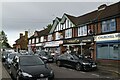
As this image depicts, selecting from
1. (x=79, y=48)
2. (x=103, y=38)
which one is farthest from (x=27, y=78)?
(x=79, y=48)

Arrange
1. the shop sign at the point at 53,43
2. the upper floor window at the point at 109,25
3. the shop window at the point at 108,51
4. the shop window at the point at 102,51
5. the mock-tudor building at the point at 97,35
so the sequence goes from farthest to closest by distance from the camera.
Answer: the shop sign at the point at 53,43 < the shop window at the point at 102,51 < the upper floor window at the point at 109,25 < the mock-tudor building at the point at 97,35 < the shop window at the point at 108,51

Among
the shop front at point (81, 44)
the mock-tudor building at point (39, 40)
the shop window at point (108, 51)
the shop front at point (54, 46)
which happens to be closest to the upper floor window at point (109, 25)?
the shop window at point (108, 51)

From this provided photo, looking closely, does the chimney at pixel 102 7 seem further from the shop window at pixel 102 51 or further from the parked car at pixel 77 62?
the parked car at pixel 77 62

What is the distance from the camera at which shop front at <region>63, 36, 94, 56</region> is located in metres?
29.0

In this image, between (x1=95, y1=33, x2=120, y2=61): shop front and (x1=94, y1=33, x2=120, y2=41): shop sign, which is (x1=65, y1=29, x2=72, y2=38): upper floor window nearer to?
(x1=94, y1=33, x2=120, y2=41): shop sign

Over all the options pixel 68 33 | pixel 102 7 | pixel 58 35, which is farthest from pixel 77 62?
pixel 58 35

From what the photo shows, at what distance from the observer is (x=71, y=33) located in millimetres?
36000

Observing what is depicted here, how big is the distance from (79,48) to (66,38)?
19.5ft

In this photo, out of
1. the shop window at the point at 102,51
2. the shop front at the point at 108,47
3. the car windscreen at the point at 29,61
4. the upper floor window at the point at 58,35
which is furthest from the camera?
the upper floor window at the point at 58,35

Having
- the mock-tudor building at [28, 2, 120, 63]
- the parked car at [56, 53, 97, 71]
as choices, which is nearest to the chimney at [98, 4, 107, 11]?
the mock-tudor building at [28, 2, 120, 63]

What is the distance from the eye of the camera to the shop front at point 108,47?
23656mm

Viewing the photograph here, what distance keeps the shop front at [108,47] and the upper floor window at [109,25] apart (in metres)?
0.81

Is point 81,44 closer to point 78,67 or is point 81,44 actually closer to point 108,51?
point 108,51

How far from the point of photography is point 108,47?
25125mm
